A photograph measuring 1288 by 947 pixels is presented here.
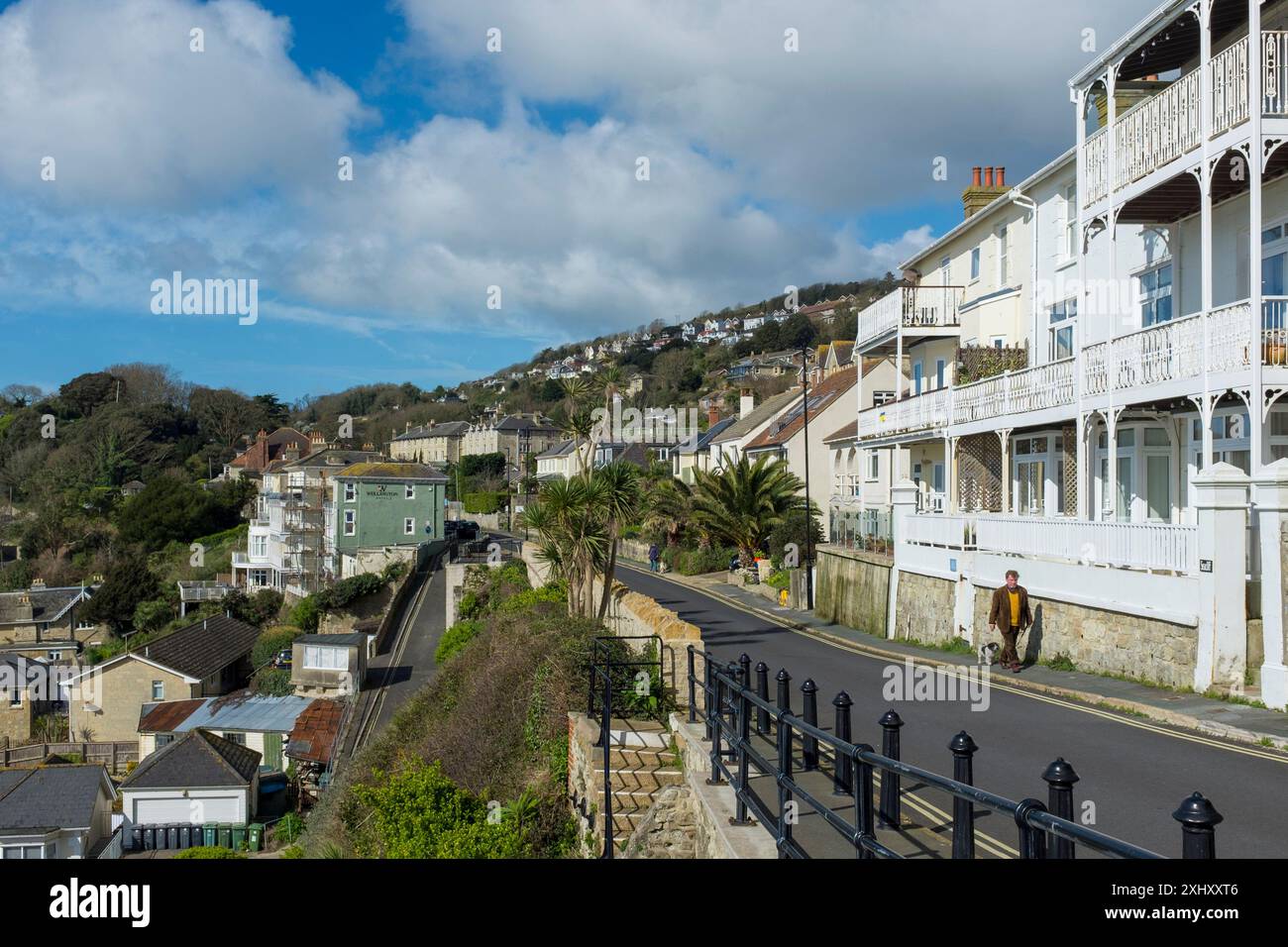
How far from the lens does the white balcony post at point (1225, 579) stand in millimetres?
11562

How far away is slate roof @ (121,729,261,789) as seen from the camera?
3073 centimetres

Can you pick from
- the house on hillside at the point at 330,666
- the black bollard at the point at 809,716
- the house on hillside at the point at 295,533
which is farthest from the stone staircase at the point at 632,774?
the house on hillside at the point at 295,533

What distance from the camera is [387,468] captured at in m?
71.2

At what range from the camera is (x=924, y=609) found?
2067cm

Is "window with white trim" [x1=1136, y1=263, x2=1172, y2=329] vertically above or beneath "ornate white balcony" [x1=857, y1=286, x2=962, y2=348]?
beneath

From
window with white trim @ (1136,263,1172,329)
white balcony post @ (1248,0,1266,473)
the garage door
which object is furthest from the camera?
the garage door

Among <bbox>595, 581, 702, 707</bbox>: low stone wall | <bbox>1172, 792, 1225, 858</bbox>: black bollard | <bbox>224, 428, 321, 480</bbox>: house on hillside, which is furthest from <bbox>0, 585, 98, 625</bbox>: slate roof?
<bbox>1172, 792, 1225, 858</bbox>: black bollard

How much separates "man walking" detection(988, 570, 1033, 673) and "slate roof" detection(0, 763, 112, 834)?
26662 mm

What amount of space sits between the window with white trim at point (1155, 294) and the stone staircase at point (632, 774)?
12990 mm

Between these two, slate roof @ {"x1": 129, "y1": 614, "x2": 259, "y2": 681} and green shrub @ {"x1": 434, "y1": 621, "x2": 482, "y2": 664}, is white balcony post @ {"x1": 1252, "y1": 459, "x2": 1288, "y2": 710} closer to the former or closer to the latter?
green shrub @ {"x1": 434, "y1": 621, "x2": 482, "y2": 664}

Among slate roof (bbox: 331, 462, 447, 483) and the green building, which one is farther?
slate roof (bbox: 331, 462, 447, 483)

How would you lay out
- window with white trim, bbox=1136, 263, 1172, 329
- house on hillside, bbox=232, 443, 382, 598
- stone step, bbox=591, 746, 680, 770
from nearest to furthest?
1. stone step, bbox=591, 746, 680, 770
2. window with white trim, bbox=1136, 263, 1172, 329
3. house on hillside, bbox=232, 443, 382, 598

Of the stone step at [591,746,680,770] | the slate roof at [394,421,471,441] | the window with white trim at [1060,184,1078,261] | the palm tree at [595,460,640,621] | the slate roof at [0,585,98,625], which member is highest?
the slate roof at [394,421,471,441]
